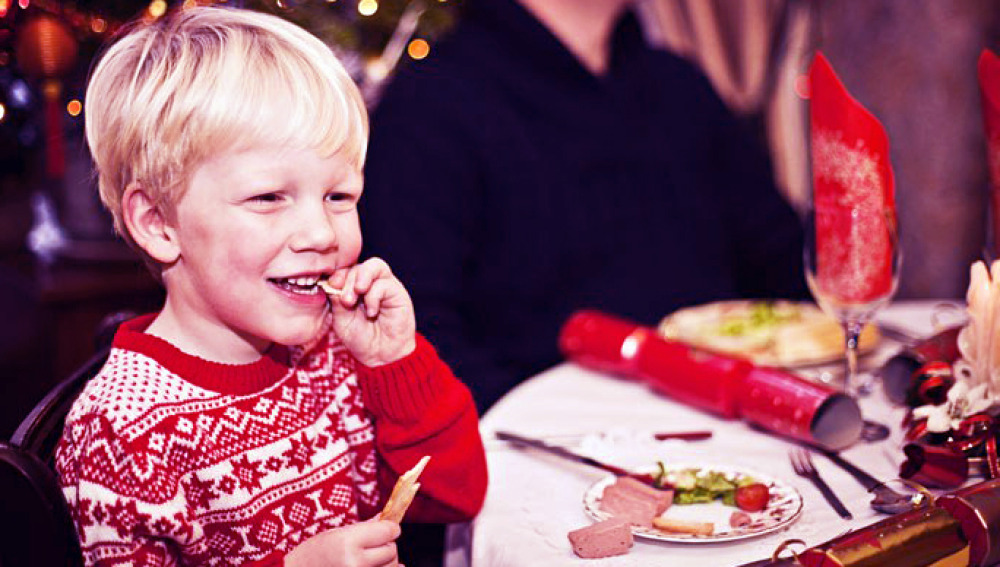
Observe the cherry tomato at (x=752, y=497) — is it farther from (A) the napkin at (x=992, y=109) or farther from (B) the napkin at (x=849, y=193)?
(A) the napkin at (x=992, y=109)

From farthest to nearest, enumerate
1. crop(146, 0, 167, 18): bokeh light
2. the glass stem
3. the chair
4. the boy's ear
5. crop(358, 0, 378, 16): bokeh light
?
1. crop(358, 0, 378, 16): bokeh light
2. crop(146, 0, 167, 18): bokeh light
3. the glass stem
4. the boy's ear
5. the chair

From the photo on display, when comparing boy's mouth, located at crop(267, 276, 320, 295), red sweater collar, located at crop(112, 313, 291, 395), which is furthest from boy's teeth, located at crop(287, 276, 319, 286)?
red sweater collar, located at crop(112, 313, 291, 395)

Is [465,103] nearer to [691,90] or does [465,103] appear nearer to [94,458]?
[691,90]

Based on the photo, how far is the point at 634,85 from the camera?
2.56 meters

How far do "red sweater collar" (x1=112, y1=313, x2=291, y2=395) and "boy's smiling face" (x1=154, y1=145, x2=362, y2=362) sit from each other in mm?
28

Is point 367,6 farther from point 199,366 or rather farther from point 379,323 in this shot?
point 199,366

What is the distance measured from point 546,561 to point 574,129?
1.49 meters

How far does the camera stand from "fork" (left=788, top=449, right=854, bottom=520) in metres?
1.08

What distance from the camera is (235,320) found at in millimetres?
1137

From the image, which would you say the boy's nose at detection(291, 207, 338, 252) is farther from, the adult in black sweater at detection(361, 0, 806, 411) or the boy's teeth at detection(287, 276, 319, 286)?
the adult in black sweater at detection(361, 0, 806, 411)

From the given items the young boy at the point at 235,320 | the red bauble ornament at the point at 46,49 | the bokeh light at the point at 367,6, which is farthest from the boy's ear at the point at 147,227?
the bokeh light at the point at 367,6

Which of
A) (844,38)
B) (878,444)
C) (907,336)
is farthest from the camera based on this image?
(844,38)

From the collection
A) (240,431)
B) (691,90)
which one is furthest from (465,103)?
(240,431)

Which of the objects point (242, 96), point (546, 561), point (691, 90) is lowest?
point (546, 561)
